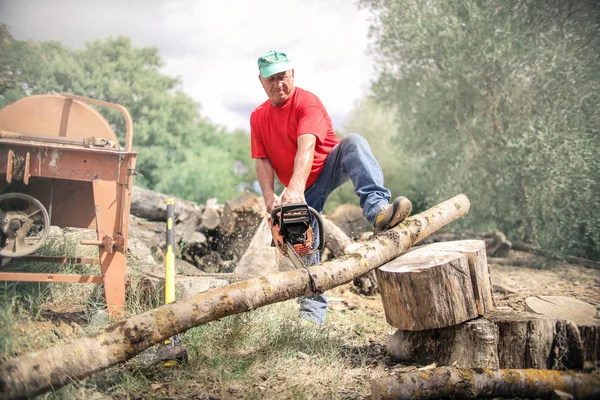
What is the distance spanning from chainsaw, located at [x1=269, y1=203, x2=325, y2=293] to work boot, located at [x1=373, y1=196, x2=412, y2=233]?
53 centimetres

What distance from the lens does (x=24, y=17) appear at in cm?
358

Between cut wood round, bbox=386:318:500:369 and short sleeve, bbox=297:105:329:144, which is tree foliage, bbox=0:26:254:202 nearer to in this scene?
short sleeve, bbox=297:105:329:144

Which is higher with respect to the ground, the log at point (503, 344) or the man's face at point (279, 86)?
the man's face at point (279, 86)

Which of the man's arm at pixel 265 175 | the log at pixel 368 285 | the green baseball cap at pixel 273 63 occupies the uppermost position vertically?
the green baseball cap at pixel 273 63

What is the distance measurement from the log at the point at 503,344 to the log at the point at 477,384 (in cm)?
32

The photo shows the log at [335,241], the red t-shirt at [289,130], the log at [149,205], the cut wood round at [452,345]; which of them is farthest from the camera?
the log at [149,205]

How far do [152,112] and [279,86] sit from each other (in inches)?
602

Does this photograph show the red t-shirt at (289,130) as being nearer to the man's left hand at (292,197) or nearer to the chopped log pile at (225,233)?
the man's left hand at (292,197)

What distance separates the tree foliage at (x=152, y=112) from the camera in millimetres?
15016

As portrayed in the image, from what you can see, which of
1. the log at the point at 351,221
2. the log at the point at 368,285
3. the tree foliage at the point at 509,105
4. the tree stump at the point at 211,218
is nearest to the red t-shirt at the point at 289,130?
the log at the point at 368,285

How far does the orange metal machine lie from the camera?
10.4 feet

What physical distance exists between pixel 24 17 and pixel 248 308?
3118 mm

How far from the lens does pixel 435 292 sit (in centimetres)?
268

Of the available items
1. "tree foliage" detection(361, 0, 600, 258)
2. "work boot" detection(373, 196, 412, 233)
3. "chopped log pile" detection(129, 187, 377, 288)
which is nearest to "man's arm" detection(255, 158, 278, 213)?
"work boot" detection(373, 196, 412, 233)
